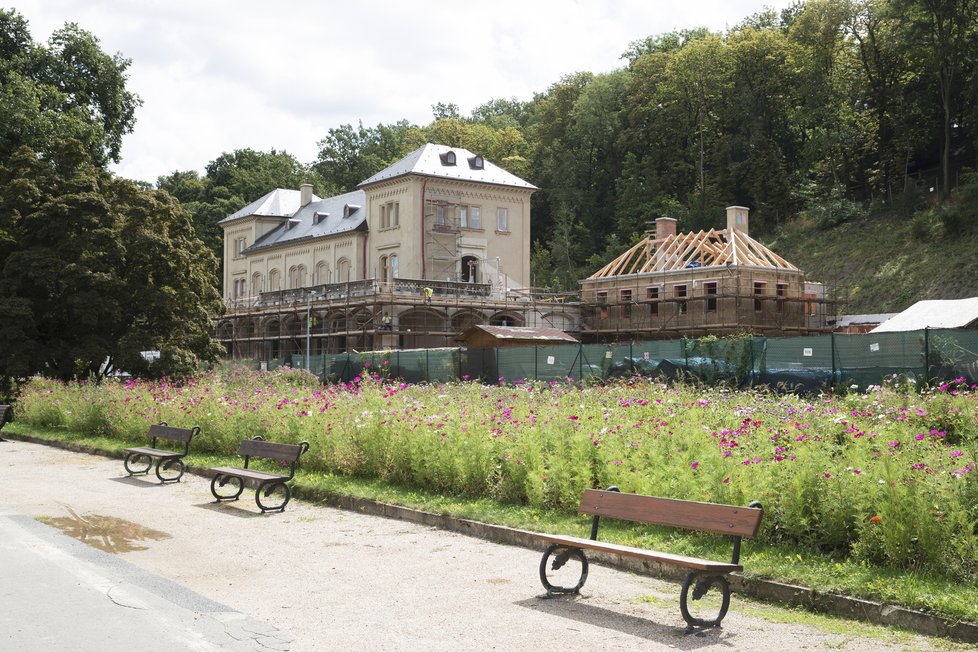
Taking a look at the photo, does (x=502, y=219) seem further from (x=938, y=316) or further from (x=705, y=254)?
(x=938, y=316)

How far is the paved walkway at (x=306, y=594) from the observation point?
6832 mm

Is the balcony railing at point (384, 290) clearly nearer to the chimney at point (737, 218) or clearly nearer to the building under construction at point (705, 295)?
the building under construction at point (705, 295)

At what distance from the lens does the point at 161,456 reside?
1673 cm

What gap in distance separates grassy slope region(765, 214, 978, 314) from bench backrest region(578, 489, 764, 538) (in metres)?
50.9

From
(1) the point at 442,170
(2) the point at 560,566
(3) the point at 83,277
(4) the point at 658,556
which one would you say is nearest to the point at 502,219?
(1) the point at 442,170

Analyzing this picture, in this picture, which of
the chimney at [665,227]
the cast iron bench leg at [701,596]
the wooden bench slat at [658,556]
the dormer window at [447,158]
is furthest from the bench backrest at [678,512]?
the dormer window at [447,158]

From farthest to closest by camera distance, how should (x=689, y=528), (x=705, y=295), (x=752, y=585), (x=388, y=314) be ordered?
(x=388, y=314) < (x=705, y=295) < (x=752, y=585) < (x=689, y=528)

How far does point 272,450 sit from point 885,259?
5599cm

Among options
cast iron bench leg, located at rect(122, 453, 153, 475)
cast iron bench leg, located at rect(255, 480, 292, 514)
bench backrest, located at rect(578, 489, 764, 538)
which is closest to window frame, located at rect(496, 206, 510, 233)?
cast iron bench leg, located at rect(122, 453, 153, 475)

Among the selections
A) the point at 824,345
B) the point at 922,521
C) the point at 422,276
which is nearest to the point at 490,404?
the point at 922,521

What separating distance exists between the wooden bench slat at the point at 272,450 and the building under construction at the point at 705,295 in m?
42.2

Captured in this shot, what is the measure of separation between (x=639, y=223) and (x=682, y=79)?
13.1 m

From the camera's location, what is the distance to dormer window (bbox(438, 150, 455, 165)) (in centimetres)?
6744

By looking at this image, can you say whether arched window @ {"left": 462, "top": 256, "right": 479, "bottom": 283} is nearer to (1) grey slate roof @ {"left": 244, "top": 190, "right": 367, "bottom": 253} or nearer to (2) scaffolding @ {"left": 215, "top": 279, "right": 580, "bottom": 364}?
(2) scaffolding @ {"left": 215, "top": 279, "right": 580, "bottom": 364}
